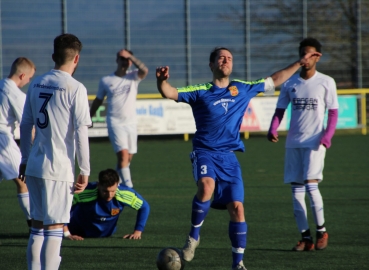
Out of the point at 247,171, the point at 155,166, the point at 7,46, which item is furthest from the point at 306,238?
the point at 7,46

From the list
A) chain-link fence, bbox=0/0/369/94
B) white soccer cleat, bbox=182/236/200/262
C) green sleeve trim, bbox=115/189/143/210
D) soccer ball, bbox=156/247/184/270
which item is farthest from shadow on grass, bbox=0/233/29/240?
chain-link fence, bbox=0/0/369/94

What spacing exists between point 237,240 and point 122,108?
5586 millimetres

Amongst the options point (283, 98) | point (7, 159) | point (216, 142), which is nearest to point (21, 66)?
point (7, 159)

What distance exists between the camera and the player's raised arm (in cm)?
616

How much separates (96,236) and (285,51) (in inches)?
822

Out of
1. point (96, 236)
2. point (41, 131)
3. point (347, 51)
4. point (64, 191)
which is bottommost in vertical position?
point (96, 236)

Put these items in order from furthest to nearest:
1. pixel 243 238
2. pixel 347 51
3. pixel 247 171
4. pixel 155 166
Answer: pixel 347 51, pixel 155 166, pixel 247 171, pixel 243 238

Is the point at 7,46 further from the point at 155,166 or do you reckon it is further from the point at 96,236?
the point at 96,236

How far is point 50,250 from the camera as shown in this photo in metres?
5.20

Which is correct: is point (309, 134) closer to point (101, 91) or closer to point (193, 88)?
point (193, 88)

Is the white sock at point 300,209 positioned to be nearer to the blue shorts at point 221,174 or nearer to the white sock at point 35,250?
the blue shorts at point 221,174

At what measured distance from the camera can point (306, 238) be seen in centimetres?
739

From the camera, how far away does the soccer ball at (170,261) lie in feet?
19.6

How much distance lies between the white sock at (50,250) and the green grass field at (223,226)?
1.34m
